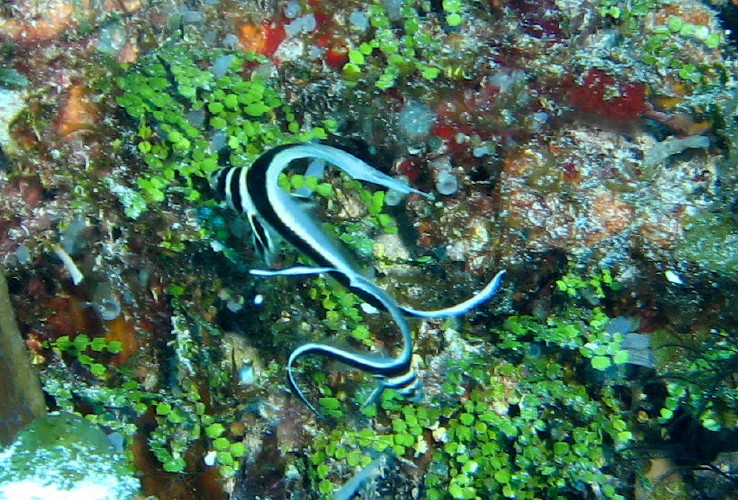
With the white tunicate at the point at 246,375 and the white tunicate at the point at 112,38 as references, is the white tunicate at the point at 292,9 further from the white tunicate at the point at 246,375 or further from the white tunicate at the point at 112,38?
the white tunicate at the point at 246,375

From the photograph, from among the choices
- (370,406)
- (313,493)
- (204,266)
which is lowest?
(313,493)

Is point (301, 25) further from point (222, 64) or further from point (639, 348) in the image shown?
point (639, 348)

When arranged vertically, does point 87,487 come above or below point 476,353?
above

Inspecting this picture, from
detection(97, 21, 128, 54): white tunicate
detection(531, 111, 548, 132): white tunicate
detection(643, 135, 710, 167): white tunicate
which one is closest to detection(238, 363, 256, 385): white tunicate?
detection(97, 21, 128, 54): white tunicate

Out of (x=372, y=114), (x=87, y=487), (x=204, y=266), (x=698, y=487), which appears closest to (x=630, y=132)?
(x=372, y=114)

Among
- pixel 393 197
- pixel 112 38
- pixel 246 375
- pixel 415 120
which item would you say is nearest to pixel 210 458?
pixel 246 375

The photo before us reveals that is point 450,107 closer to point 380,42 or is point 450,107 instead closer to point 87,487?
point 380,42

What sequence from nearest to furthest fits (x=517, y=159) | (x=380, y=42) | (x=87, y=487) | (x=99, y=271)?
(x=87, y=487), (x=99, y=271), (x=517, y=159), (x=380, y=42)
